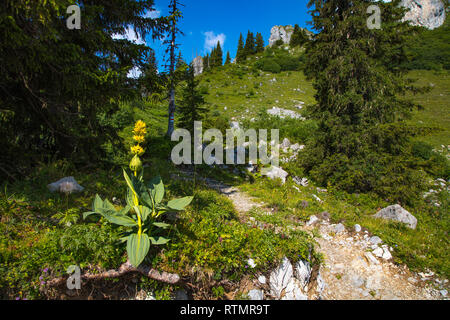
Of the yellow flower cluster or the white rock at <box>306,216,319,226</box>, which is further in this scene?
the white rock at <box>306,216,319,226</box>

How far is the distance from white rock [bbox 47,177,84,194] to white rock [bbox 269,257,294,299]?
4346mm

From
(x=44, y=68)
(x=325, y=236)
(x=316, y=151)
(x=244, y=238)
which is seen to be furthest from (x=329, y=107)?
(x=44, y=68)

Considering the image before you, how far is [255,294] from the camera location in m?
3.27

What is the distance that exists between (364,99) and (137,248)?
813cm

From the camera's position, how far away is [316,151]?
8188mm

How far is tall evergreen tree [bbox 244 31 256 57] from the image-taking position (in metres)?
55.0

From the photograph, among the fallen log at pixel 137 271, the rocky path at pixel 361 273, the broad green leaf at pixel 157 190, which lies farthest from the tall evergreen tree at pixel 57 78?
the rocky path at pixel 361 273

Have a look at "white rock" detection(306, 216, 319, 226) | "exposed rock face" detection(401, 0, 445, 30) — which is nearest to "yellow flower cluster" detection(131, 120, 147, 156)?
"white rock" detection(306, 216, 319, 226)

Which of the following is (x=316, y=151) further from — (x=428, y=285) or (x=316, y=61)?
(x=428, y=285)

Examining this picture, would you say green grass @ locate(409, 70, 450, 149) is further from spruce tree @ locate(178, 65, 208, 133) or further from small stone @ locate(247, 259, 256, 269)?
spruce tree @ locate(178, 65, 208, 133)

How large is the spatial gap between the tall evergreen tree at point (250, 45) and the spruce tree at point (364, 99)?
170 feet

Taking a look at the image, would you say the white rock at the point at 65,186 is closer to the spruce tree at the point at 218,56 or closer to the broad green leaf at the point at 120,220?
the broad green leaf at the point at 120,220

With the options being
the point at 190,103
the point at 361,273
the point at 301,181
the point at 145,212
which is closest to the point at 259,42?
the point at 190,103

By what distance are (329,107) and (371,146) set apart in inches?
76.8
